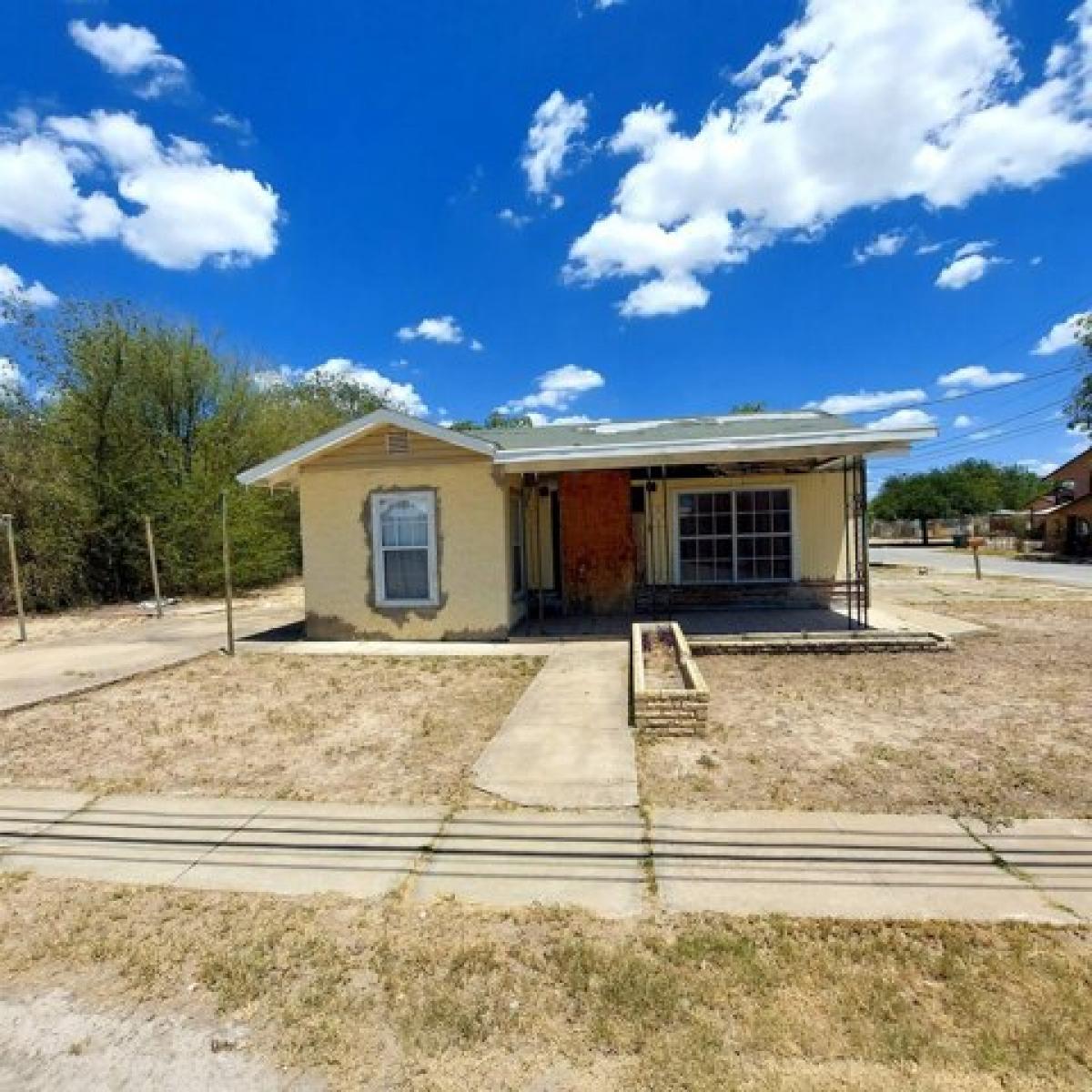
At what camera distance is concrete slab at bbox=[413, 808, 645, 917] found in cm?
322

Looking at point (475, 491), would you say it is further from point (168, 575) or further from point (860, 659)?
point (168, 575)

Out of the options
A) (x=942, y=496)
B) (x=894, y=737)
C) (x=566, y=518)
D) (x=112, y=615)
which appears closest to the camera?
(x=894, y=737)

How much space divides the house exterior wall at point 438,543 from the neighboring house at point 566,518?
0.02m

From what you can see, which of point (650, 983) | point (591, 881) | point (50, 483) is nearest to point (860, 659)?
point (591, 881)

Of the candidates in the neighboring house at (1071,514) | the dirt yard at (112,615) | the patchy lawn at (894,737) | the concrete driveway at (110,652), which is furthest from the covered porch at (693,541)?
the neighboring house at (1071,514)

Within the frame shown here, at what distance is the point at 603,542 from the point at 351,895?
343 inches

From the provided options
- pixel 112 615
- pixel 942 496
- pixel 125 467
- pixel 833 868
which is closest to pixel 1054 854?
pixel 833 868

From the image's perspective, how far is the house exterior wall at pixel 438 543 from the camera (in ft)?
32.1

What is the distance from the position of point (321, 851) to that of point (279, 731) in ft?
8.29

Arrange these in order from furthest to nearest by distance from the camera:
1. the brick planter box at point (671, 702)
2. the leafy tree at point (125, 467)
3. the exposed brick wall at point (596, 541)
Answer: the leafy tree at point (125, 467) → the exposed brick wall at point (596, 541) → the brick planter box at point (671, 702)

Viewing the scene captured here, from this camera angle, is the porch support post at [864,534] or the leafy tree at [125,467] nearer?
the porch support post at [864,534]

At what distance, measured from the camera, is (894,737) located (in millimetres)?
5352

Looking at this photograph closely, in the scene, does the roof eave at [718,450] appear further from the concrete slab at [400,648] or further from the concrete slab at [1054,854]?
the concrete slab at [1054,854]

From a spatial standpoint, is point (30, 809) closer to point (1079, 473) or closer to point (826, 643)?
point (826, 643)
